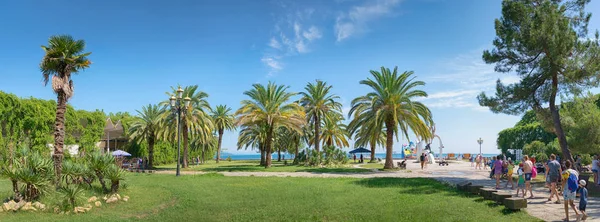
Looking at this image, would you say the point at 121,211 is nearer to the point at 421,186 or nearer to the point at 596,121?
the point at 421,186

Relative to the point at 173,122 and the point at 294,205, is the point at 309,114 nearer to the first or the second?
the point at 173,122

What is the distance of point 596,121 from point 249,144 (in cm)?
4162

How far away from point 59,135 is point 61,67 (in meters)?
2.80

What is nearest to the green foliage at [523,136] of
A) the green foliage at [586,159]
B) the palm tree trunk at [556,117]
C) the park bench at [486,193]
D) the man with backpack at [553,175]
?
the green foliage at [586,159]

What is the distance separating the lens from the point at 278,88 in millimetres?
34969

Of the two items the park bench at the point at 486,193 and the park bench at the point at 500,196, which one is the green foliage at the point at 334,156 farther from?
the park bench at the point at 500,196

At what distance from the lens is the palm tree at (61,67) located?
1493 cm

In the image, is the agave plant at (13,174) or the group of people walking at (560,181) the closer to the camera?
the group of people walking at (560,181)

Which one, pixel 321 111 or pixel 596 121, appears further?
pixel 321 111

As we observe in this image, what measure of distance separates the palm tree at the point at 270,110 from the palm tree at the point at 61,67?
59.9ft

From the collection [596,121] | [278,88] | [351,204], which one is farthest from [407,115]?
[351,204]

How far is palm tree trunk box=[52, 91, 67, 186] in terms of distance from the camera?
1393 centimetres

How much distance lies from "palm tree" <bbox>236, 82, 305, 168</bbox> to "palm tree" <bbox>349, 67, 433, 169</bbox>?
6506 mm

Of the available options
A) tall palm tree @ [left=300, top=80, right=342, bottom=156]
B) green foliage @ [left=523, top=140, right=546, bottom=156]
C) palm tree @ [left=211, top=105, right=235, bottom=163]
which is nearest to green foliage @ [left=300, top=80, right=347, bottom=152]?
tall palm tree @ [left=300, top=80, right=342, bottom=156]
